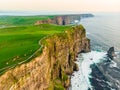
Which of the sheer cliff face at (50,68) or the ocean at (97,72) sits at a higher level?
the sheer cliff face at (50,68)

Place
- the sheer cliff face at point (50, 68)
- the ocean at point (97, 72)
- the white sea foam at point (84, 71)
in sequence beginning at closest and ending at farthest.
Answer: the sheer cliff face at point (50, 68) → the white sea foam at point (84, 71) → the ocean at point (97, 72)

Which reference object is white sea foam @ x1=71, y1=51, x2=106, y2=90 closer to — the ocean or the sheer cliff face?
the ocean

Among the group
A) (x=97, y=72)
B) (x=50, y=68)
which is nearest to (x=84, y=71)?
(x=97, y=72)

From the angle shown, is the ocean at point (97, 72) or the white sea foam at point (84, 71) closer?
the white sea foam at point (84, 71)

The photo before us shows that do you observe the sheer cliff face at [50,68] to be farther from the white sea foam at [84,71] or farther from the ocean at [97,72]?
the ocean at [97,72]

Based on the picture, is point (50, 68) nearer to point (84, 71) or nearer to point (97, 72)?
point (84, 71)

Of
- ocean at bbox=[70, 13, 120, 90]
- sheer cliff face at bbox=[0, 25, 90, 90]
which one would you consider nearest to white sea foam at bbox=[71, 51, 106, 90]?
ocean at bbox=[70, 13, 120, 90]

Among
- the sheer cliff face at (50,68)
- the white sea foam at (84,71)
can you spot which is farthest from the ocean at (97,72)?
the sheer cliff face at (50,68)

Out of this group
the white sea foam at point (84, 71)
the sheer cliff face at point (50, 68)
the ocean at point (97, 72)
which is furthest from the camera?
the ocean at point (97, 72)
